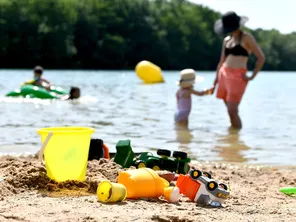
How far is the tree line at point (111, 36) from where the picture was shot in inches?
2298

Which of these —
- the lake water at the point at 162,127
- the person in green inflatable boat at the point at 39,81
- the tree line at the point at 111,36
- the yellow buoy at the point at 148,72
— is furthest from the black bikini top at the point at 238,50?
the tree line at the point at 111,36

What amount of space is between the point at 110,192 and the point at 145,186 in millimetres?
310

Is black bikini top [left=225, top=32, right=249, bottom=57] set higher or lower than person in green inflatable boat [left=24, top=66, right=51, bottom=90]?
higher

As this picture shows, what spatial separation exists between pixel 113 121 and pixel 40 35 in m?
50.4

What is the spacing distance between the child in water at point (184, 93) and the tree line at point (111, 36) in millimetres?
48679

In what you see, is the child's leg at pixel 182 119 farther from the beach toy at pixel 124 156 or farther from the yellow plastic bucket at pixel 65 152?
the yellow plastic bucket at pixel 65 152

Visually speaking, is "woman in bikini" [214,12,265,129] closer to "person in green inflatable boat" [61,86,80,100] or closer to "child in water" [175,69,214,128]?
"child in water" [175,69,214,128]

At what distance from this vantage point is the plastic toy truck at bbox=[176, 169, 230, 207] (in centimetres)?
373

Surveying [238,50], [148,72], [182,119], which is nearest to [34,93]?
[182,119]

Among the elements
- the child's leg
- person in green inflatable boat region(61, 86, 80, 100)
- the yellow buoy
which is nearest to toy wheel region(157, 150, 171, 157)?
the child's leg

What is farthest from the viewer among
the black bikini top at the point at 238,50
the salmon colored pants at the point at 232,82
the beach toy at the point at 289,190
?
the salmon colored pants at the point at 232,82

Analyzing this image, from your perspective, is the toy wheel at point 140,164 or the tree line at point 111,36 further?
the tree line at point 111,36

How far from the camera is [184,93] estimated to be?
29.8 feet

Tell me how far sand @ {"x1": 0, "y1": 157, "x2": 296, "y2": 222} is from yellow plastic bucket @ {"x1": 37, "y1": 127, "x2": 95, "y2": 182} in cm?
7
